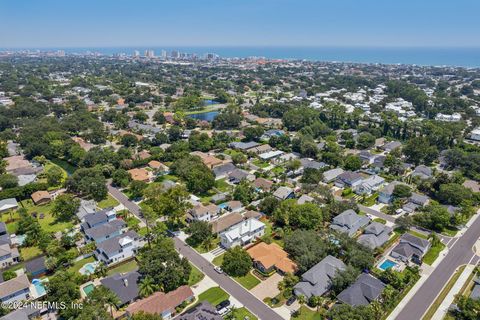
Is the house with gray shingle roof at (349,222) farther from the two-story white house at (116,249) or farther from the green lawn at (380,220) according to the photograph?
the two-story white house at (116,249)

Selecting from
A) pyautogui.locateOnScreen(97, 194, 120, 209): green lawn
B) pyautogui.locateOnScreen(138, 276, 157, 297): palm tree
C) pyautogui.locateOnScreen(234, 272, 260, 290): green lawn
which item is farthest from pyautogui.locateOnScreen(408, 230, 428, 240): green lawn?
pyautogui.locateOnScreen(97, 194, 120, 209): green lawn

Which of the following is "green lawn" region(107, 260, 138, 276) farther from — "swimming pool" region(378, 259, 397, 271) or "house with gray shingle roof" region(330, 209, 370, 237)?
"swimming pool" region(378, 259, 397, 271)

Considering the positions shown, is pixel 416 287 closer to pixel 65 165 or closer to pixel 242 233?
pixel 242 233

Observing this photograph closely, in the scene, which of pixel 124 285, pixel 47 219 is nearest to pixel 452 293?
pixel 124 285
